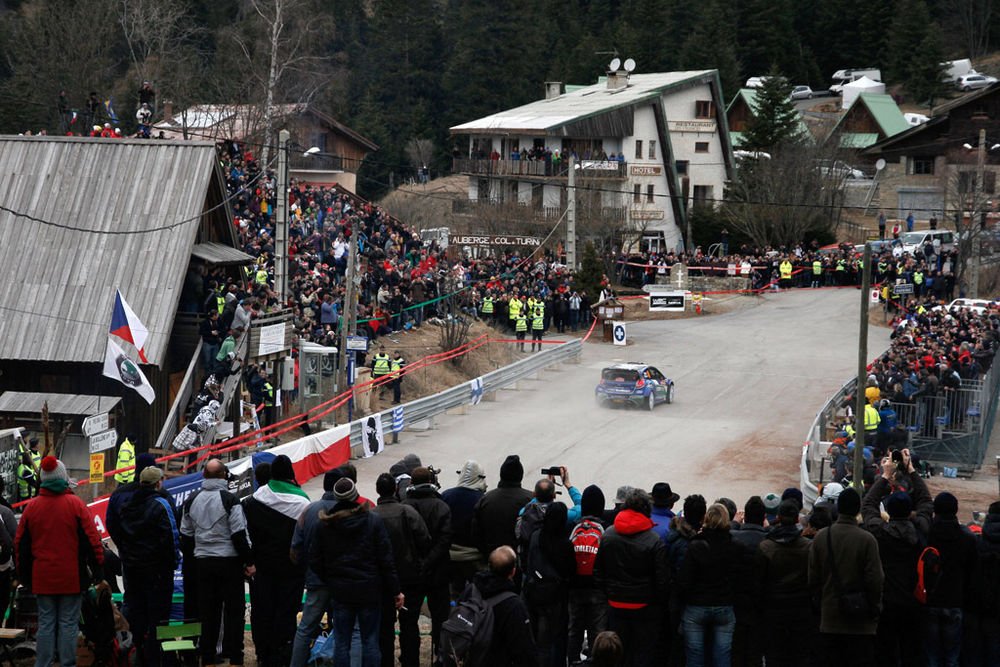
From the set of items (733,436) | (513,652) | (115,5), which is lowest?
(733,436)

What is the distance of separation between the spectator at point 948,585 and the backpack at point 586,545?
269 centimetres

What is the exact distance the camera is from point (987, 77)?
9875 centimetres

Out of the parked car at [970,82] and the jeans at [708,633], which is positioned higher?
the parked car at [970,82]

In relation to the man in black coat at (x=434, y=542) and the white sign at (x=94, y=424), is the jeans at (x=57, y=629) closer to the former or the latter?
the man in black coat at (x=434, y=542)

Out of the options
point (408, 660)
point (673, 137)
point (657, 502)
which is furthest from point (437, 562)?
point (673, 137)

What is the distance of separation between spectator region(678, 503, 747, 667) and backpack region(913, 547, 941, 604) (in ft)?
4.67

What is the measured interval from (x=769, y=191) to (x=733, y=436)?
37116 mm

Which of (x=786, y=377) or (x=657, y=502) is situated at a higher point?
(x=657, y=502)

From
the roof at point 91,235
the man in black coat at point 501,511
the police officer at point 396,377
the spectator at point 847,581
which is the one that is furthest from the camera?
the police officer at point 396,377

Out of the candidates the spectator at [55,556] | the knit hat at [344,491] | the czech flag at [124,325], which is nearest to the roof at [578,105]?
the czech flag at [124,325]

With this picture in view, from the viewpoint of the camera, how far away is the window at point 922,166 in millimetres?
71438

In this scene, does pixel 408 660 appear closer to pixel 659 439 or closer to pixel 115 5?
pixel 659 439

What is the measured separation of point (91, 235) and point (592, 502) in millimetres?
19009

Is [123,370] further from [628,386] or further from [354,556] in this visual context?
[628,386]
